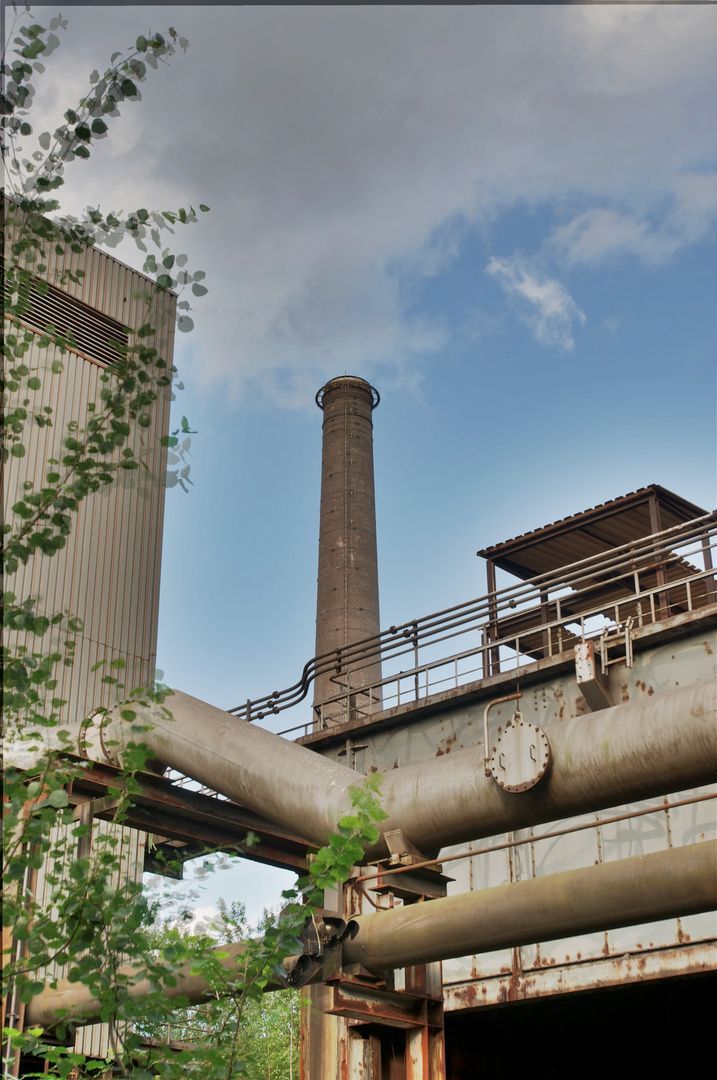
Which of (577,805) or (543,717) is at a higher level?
(543,717)

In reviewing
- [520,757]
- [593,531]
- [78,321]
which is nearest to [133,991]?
[520,757]

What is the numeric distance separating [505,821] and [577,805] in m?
0.52

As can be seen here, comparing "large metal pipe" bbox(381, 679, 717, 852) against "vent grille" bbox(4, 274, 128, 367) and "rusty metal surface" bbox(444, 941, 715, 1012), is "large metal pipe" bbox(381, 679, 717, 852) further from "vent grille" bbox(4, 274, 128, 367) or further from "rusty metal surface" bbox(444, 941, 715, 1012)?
"vent grille" bbox(4, 274, 128, 367)

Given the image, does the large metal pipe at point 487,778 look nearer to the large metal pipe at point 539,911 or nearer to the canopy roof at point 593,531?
the large metal pipe at point 539,911

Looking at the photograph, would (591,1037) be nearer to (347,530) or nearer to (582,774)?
(582,774)

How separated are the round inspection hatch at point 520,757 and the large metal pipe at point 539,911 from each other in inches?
24.3

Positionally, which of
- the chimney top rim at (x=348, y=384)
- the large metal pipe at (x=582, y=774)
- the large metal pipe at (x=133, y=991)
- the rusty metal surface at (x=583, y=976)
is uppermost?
the chimney top rim at (x=348, y=384)

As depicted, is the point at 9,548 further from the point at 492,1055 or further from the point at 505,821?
the point at 492,1055

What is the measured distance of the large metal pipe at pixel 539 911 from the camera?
529cm

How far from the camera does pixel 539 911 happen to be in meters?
5.75

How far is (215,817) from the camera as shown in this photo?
33.7 feet

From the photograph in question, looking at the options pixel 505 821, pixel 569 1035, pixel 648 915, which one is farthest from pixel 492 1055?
pixel 648 915

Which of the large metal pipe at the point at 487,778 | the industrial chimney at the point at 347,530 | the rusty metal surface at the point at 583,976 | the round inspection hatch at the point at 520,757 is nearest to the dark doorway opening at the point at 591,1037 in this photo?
the rusty metal surface at the point at 583,976

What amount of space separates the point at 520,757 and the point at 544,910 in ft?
3.25
